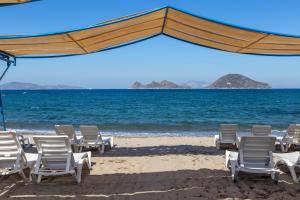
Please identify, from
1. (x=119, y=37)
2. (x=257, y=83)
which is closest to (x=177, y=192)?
(x=119, y=37)

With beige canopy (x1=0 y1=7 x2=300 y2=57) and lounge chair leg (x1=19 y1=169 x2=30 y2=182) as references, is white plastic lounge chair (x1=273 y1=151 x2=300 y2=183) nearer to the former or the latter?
beige canopy (x1=0 y1=7 x2=300 y2=57)

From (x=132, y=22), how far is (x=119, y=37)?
1.19 metres

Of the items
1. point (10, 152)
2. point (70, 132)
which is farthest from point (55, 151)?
point (70, 132)

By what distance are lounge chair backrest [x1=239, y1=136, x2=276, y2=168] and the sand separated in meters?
0.33

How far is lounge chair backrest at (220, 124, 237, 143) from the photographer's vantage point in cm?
→ 897

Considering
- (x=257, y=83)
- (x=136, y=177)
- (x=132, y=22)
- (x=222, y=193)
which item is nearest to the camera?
(x=222, y=193)

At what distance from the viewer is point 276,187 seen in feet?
18.1

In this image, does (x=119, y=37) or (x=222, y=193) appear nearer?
(x=222, y=193)

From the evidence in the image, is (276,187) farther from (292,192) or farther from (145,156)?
(145,156)

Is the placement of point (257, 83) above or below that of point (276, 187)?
above

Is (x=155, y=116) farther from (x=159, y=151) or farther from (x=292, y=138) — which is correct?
(x=292, y=138)

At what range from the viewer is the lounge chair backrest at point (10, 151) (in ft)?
19.3

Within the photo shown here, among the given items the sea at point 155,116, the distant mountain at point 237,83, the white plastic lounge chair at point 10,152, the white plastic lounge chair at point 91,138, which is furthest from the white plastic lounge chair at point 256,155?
the distant mountain at point 237,83

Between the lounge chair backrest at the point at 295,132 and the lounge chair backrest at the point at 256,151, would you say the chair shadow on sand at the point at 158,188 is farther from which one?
the lounge chair backrest at the point at 295,132
